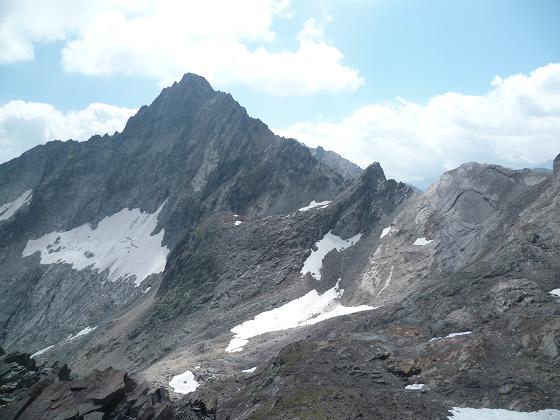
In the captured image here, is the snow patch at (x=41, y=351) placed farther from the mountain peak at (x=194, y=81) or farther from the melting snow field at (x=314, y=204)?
the mountain peak at (x=194, y=81)

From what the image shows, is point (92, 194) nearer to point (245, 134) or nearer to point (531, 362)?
point (245, 134)

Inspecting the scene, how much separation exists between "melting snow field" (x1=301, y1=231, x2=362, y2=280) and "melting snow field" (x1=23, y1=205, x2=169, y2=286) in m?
44.2

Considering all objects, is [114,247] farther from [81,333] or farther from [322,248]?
[322,248]

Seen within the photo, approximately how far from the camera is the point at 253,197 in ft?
338

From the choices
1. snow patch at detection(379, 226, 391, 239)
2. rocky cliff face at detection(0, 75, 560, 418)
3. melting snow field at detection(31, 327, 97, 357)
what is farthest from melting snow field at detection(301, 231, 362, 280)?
melting snow field at detection(31, 327, 97, 357)

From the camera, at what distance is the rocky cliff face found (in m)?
30.2

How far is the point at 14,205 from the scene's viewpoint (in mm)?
159250

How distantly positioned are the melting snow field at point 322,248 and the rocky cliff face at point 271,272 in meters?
0.30

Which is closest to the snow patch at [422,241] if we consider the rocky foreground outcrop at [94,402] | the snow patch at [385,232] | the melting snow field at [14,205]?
the snow patch at [385,232]

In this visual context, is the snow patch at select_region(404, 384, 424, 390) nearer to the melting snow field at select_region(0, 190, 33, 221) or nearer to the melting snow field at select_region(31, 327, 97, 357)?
the melting snow field at select_region(31, 327, 97, 357)

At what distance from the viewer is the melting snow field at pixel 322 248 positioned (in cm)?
7114

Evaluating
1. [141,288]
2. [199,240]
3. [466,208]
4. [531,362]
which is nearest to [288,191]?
[199,240]

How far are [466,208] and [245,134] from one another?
70.6 m

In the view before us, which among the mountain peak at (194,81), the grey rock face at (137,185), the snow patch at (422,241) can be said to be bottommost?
the snow patch at (422,241)
